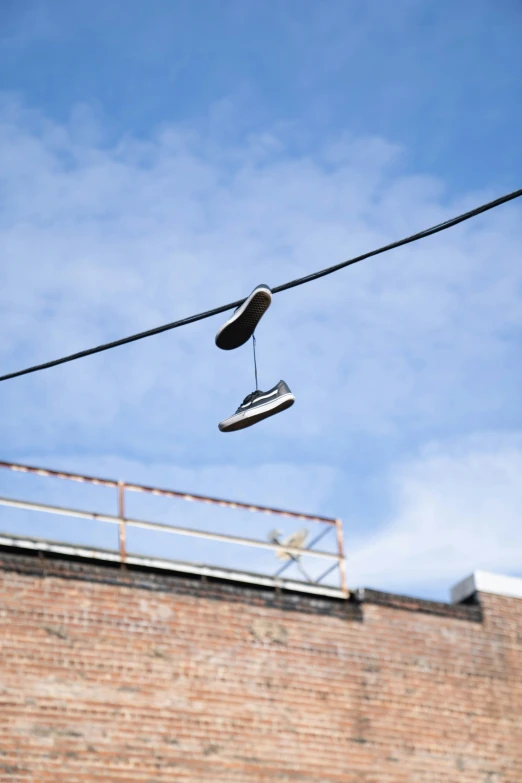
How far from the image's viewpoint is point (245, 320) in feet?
23.3

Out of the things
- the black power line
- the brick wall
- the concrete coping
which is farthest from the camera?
the concrete coping

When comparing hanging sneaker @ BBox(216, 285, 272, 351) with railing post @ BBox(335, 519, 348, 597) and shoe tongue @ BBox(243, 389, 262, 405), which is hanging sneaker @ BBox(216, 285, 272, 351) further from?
railing post @ BBox(335, 519, 348, 597)

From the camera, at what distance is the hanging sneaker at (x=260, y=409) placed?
7477 millimetres

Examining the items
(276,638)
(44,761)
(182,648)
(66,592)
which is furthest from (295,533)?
(44,761)

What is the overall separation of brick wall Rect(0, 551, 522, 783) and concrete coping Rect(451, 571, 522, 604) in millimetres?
256

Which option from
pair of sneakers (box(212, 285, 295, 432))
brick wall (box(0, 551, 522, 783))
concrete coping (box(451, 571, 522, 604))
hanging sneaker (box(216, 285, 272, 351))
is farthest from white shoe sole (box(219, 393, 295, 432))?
concrete coping (box(451, 571, 522, 604))

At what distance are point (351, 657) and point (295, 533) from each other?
1687 mm

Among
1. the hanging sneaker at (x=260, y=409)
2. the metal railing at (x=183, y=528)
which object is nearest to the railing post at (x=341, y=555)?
the metal railing at (x=183, y=528)

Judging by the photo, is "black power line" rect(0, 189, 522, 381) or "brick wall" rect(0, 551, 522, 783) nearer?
"black power line" rect(0, 189, 522, 381)

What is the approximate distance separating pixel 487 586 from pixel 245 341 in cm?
777

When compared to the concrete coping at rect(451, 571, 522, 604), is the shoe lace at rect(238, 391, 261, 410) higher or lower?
lower

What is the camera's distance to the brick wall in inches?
420

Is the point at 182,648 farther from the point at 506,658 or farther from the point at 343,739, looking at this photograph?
the point at 506,658

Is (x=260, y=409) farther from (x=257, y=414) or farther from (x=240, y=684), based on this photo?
(x=240, y=684)
